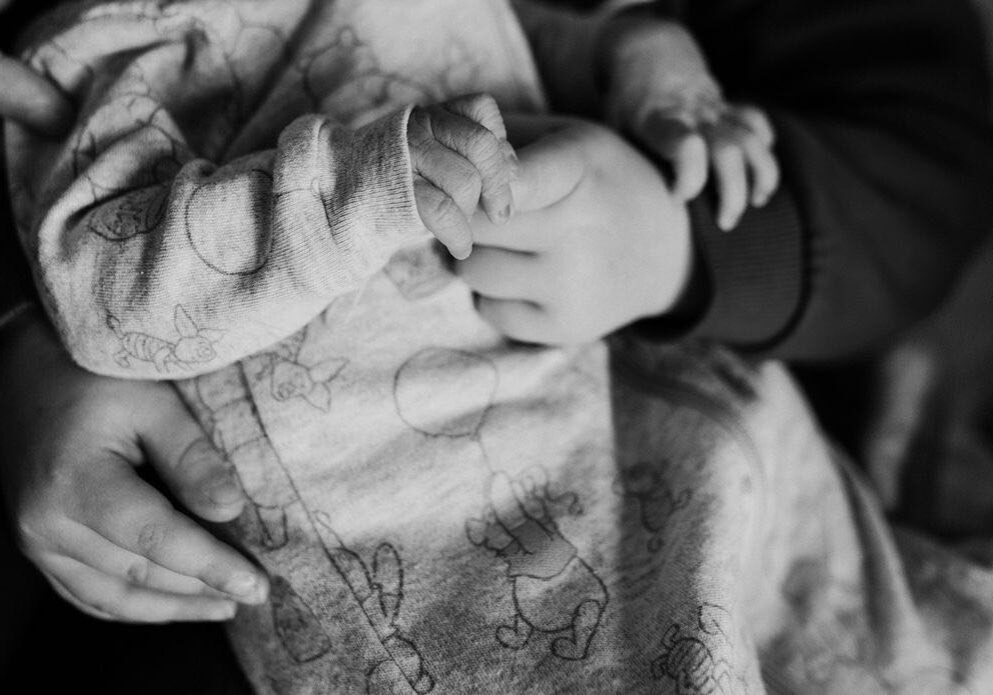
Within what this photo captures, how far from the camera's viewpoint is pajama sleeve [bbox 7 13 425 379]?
382mm

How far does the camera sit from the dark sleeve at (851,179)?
0.62m

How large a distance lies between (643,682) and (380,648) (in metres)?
0.16

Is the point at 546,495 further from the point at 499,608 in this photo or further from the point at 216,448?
the point at 216,448

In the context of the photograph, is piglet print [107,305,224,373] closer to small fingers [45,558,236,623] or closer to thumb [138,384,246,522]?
thumb [138,384,246,522]

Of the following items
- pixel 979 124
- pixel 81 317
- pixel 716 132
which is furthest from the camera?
pixel 979 124

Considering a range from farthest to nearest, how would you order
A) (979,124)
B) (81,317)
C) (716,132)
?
(979,124) < (716,132) < (81,317)

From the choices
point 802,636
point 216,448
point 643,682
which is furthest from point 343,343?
point 802,636

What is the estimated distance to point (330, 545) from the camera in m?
0.48

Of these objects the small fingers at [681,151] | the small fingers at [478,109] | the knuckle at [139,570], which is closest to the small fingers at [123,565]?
the knuckle at [139,570]

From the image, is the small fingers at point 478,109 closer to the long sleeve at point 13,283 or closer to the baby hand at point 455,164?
the baby hand at point 455,164

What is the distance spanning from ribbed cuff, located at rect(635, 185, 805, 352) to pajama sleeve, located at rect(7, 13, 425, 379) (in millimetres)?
309

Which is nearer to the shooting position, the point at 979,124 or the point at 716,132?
the point at 716,132

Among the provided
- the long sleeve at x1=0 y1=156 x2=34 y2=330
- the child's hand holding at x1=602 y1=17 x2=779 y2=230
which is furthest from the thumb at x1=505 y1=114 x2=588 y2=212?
the long sleeve at x1=0 y1=156 x2=34 y2=330

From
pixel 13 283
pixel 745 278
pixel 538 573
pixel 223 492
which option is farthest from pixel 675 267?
pixel 13 283
